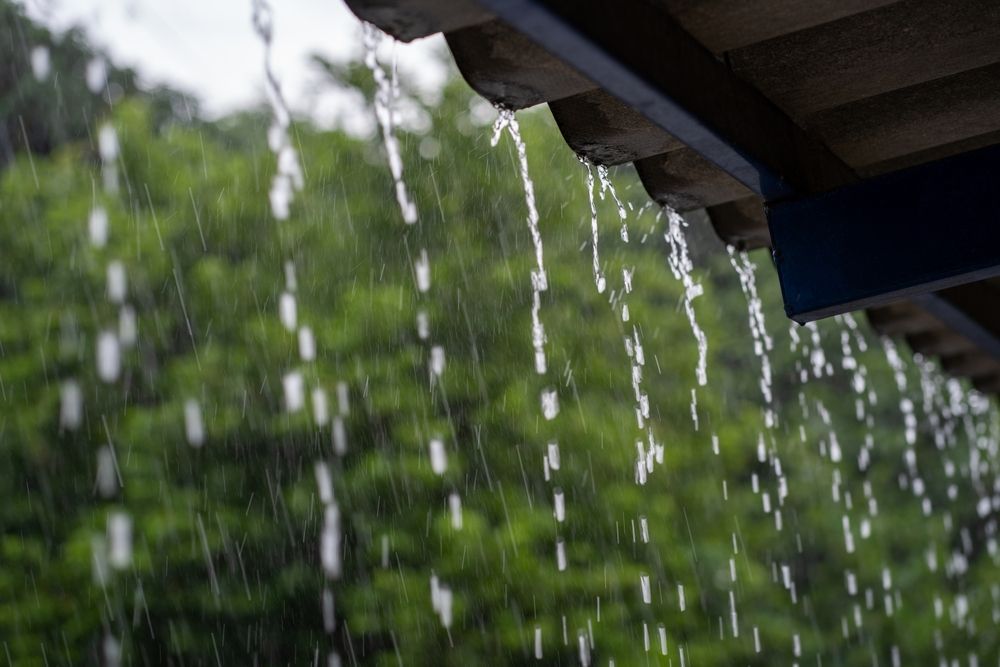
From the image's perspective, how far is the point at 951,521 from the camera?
44.4 ft

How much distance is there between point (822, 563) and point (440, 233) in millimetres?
5710

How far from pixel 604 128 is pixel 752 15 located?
1.11 ft

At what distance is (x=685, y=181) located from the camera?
2.45m

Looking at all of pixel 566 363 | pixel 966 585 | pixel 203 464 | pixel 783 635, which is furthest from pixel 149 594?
pixel 966 585

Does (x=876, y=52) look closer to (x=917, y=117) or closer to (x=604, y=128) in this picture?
(x=917, y=117)

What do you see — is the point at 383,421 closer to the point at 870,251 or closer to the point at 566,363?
the point at 566,363

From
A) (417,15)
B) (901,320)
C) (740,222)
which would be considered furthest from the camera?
(901,320)

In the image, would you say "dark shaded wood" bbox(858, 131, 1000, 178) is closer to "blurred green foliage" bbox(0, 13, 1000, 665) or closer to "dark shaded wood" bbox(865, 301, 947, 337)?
"dark shaded wood" bbox(865, 301, 947, 337)

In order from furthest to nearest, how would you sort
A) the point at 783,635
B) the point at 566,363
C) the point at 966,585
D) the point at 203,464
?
the point at 966,585, the point at 783,635, the point at 566,363, the point at 203,464

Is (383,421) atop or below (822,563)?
atop

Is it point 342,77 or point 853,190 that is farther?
point 342,77

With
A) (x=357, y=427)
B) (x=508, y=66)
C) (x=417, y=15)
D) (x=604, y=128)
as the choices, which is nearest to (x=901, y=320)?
(x=604, y=128)

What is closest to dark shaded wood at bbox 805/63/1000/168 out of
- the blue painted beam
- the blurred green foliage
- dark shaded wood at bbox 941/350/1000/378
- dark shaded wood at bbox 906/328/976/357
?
the blue painted beam

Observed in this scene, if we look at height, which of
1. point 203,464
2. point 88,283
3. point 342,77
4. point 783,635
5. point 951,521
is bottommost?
point 783,635
